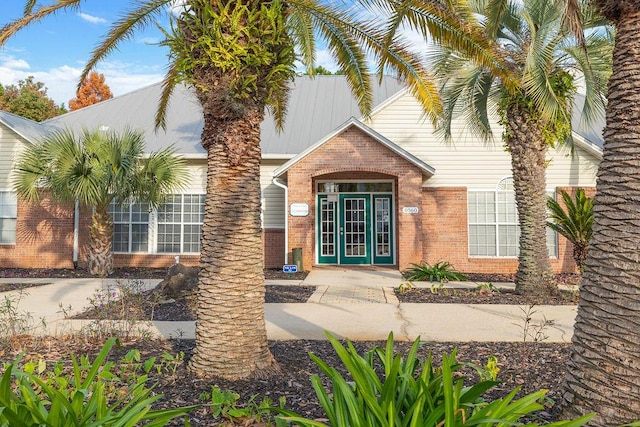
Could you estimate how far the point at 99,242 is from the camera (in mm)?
14422

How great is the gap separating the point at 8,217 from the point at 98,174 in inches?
250

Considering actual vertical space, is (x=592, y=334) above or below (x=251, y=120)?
below

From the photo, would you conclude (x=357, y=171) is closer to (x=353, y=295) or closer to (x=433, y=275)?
(x=433, y=275)

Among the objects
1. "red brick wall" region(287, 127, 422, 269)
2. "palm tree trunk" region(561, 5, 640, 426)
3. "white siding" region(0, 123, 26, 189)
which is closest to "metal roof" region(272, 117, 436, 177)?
"red brick wall" region(287, 127, 422, 269)

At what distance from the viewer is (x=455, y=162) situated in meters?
16.0

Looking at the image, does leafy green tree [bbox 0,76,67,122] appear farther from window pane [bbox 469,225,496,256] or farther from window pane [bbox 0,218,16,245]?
window pane [bbox 469,225,496,256]

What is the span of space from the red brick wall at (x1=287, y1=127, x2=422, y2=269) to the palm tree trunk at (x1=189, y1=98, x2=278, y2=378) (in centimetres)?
1048

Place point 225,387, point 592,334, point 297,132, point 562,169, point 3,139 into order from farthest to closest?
point 297,132 < point 3,139 < point 562,169 < point 225,387 < point 592,334

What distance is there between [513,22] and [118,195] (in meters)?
Answer: 11.8

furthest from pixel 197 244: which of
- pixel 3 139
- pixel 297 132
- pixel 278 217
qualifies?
pixel 3 139

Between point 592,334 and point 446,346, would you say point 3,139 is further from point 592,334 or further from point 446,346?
point 592,334

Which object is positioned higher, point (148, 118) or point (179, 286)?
point (148, 118)

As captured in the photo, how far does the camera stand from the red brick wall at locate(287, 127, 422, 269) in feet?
48.3

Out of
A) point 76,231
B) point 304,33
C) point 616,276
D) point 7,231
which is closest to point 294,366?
point 616,276
